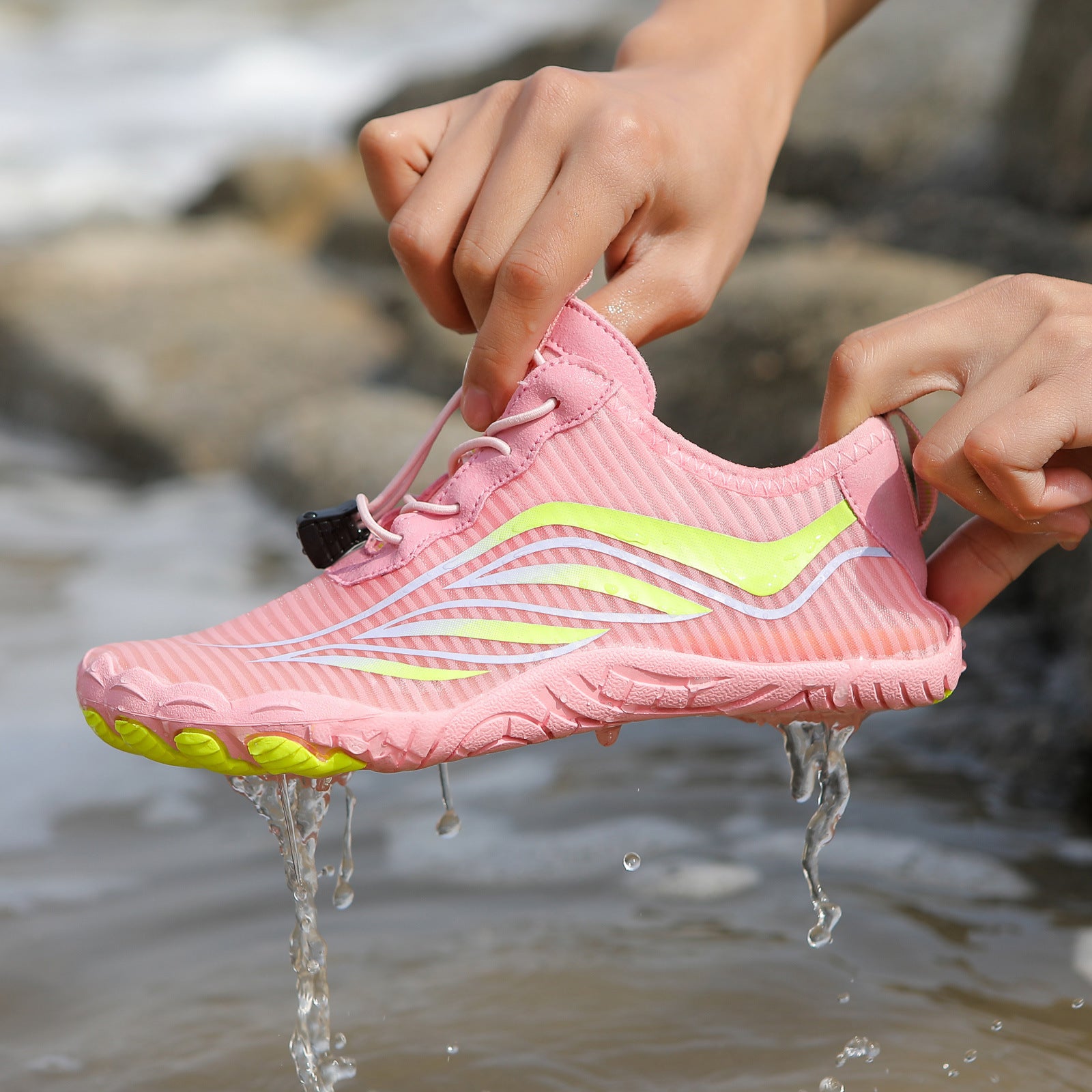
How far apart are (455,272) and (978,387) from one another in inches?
26.0

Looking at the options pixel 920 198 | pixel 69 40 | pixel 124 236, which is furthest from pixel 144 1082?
pixel 69 40

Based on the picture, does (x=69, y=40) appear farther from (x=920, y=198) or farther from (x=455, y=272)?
(x=455, y=272)

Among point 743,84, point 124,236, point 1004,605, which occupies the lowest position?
point 1004,605

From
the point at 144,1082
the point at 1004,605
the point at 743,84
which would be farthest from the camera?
the point at 1004,605

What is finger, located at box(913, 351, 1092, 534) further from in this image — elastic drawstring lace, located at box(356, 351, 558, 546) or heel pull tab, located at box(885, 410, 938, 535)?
elastic drawstring lace, located at box(356, 351, 558, 546)

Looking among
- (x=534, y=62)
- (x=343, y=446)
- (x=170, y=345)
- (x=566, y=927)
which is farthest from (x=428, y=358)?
(x=566, y=927)

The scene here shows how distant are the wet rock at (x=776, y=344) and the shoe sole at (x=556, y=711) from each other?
8.16ft

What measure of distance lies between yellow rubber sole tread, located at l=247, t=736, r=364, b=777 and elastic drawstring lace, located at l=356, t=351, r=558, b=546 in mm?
288

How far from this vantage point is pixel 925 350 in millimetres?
1706

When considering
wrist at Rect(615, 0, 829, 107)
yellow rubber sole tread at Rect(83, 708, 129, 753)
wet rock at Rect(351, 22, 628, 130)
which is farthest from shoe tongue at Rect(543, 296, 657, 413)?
wet rock at Rect(351, 22, 628, 130)

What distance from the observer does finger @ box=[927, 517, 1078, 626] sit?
1794 millimetres

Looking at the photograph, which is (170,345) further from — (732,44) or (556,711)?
(556,711)

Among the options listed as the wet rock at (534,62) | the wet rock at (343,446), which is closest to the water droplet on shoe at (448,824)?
the wet rock at (343,446)

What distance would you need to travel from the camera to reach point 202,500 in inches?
222
